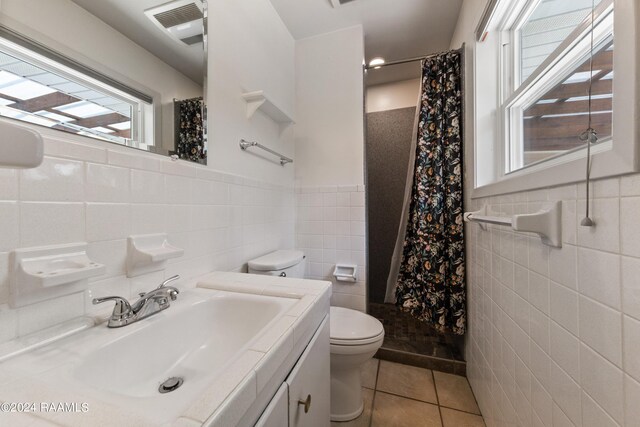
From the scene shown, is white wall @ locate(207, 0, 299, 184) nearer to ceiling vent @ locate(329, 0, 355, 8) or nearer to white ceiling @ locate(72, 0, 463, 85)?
white ceiling @ locate(72, 0, 463, 85)

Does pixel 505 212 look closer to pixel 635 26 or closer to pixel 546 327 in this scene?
pixel 546 327

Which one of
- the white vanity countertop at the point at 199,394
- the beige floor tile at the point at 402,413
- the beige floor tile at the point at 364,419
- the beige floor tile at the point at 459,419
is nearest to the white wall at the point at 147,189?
the white vanity countertop at the point at 199,394

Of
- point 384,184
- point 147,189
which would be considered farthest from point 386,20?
Result: point 147,189

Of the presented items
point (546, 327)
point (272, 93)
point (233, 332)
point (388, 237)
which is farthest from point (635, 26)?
point (388, 237)

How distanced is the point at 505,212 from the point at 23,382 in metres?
1.38

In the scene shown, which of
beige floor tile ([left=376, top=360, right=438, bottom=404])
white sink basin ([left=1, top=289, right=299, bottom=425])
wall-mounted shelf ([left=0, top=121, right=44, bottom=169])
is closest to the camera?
wall-mounted shelf ([left=0, top=121, right=44, bottom=169])

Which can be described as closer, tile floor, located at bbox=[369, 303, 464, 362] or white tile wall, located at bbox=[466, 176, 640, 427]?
white tile wall, located at bbox=[466, 176, 640, 427]

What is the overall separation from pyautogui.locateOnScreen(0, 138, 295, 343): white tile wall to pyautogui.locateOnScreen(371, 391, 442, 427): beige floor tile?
43.0 inches

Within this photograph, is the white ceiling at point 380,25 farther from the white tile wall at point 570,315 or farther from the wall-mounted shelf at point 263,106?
the white tile wall at point 570,315

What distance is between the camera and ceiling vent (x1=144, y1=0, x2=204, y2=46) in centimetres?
89

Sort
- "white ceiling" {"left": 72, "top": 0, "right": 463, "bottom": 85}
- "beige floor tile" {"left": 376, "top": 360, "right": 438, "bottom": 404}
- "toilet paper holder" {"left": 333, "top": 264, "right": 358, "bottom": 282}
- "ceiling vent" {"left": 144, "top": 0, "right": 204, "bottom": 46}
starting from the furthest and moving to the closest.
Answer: "toilet paper holder" {"left": 333, "top": 264, "right": 358, "bottom": 282} < "beige floor tile" {"left": 376, "top": 360, "right": 438, "bottom": 404} < "white ceiling" {"left": 72, "top": 0, "right": 463, "bottom": 85} < "ceiling vent" {"left": 144, "top": 0, "right": 204, "bottom": 46}

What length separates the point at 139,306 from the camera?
26.5 inches

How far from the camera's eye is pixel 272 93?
167 centimetres

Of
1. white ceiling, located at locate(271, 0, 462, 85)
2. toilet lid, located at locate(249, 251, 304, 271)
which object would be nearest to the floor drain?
toilet lid, located at locate(249, 251, 304, 271)
